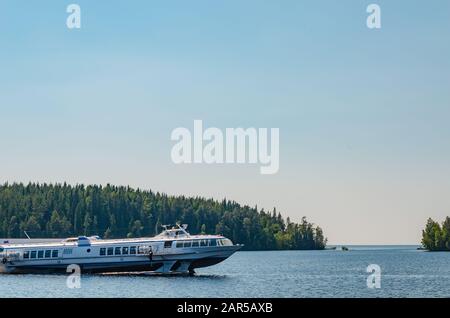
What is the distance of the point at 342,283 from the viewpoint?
94.5m

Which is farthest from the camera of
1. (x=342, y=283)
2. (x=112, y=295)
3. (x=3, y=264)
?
(x=3, y=264)

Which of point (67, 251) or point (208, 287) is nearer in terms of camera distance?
point (208, 287)

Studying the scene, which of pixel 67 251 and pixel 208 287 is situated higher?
pixel 67 251

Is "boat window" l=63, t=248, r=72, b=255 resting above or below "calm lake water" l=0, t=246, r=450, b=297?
above

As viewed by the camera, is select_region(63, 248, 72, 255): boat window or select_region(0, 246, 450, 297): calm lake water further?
select_region(63, 248, 72, 255): boat window

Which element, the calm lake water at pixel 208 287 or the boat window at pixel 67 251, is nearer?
the calm lake water at pixel 208 287

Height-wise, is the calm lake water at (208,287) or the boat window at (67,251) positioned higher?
the boat window at (67,251)
